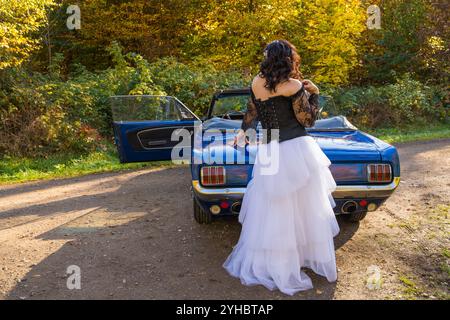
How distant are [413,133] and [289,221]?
10.7m

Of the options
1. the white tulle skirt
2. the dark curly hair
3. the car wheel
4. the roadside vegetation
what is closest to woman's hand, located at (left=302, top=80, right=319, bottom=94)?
the dark curly hair

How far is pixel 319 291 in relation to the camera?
11.5 feet

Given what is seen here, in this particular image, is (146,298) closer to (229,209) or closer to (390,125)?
(229,209)

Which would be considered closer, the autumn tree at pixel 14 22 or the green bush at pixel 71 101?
the autumn tree at pixel 14 22

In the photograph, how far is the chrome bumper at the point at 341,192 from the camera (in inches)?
162

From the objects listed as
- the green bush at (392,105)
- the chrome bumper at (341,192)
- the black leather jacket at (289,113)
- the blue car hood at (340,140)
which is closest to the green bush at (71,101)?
the green bush at (392,105)

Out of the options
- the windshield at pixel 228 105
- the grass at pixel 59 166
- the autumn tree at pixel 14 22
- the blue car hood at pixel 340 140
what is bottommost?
the grass at pixel 59 166

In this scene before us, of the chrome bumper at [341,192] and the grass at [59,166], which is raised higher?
the chrome bumper at [341,192]

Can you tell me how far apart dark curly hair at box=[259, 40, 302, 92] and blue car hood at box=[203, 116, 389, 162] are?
0.92 metres

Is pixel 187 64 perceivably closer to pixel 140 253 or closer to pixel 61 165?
pixel 61 165

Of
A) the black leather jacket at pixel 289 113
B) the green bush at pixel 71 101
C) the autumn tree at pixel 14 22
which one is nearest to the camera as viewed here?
the black leather jacket at pixel 289 113

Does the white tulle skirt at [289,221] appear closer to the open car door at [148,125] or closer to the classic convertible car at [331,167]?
the classic convertible car at [331,167]

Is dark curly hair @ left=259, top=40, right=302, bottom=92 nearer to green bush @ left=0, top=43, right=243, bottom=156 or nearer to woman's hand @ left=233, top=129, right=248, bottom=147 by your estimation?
woman's hand @ left=233, top=129, right=248, bottom=147

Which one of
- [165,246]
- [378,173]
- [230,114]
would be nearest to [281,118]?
[378,173]
